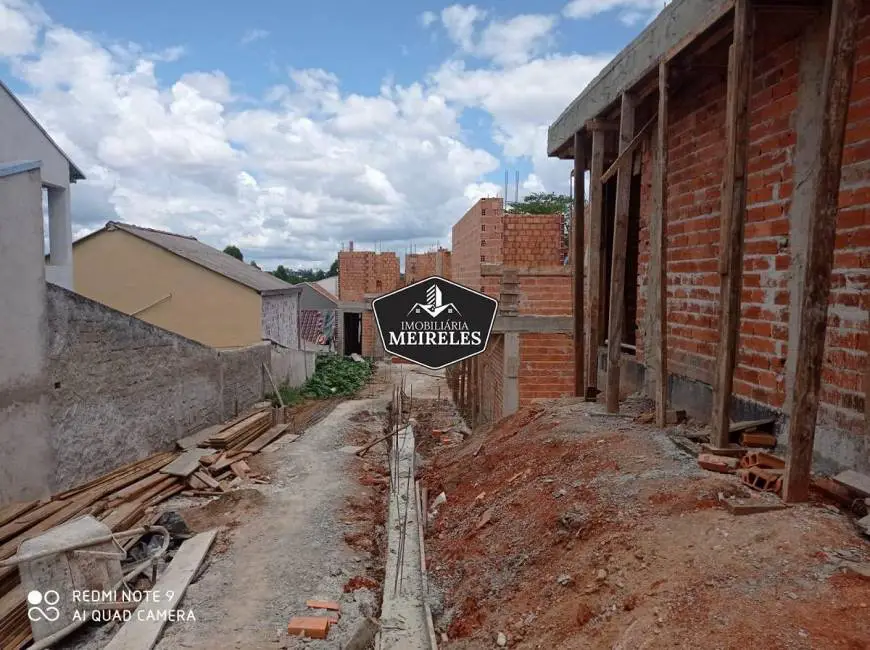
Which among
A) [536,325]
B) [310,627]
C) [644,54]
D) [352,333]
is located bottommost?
[352,333]

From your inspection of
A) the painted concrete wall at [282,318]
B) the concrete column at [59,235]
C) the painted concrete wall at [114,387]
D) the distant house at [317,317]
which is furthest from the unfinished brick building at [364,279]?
the concrete column at [59,235]

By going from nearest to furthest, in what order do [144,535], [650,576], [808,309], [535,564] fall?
[650,576] → [808,309] → [535,564] → [144,535]

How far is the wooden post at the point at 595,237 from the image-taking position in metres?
5.80

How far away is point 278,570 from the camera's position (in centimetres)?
607

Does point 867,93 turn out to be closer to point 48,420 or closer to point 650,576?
point 650,576

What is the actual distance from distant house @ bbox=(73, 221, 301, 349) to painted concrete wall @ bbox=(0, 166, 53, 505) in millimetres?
8670

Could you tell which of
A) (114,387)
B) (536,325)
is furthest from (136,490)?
(536,325)

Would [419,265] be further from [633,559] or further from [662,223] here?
[633,559]

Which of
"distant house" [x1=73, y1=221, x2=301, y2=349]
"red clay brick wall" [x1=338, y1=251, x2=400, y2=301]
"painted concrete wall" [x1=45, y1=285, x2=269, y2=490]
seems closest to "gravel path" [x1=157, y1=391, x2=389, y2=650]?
"painted concrete wall" [x1=45, y1=285, x2=269, y2=490]

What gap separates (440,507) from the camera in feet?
18.8

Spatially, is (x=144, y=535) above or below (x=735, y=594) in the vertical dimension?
below

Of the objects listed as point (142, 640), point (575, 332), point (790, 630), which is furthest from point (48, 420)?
point (790, 630)

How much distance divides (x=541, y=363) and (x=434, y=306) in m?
6.57

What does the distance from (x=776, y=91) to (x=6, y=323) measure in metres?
8.36
